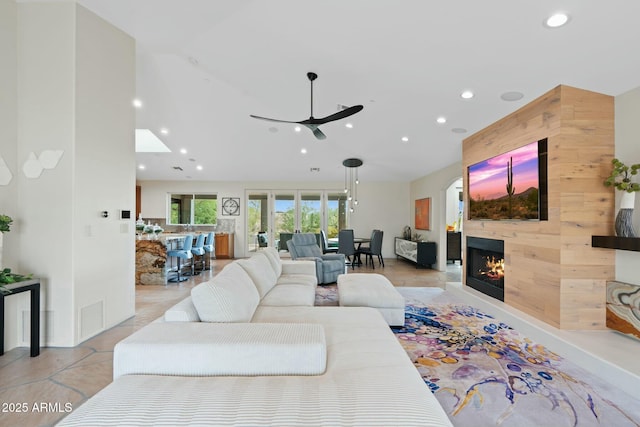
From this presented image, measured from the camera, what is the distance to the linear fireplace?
4.11 meters

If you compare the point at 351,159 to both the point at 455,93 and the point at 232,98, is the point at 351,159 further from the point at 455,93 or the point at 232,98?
the point at 455,93

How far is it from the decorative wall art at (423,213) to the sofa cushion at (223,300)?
6.16 meters

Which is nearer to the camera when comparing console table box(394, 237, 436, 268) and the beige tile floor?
the beige tile floor

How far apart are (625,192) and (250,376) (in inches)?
137

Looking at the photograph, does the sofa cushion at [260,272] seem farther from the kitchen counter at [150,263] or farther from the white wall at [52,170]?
the kitchen counter at [150,263]

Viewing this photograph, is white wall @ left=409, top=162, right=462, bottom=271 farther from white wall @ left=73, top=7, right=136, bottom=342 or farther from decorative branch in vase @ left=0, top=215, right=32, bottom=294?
decorative branch in vase @ left=0, top=215, right=32, bottom=294

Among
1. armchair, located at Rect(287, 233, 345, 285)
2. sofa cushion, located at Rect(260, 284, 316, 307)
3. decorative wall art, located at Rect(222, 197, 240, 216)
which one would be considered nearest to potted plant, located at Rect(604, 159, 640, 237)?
sofa cushion, located at Rect(260, 284, 316, 307)

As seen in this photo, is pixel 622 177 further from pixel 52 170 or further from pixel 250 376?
pixel 52 170

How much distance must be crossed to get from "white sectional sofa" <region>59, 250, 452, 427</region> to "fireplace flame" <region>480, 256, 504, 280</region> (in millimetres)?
2689

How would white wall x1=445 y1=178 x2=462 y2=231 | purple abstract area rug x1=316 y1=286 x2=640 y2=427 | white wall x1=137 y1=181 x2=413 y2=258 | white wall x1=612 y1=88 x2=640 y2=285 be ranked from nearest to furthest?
purple abstract area rug x1=316 y1=286 x2=640 y2=427, white wall x1=612 y1=88 x2=640 y2=285, white wall x1=445 y1=178 x2=462 y2=231, white wall x1=137 y1=181 x2=413 y2=258

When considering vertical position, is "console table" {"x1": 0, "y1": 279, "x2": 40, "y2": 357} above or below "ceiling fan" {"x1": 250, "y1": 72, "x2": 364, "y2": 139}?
below

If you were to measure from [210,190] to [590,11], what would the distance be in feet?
29.7

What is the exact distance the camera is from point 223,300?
2.08 meters

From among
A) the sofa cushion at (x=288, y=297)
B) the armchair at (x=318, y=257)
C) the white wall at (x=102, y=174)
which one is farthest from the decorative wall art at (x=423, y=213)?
the white wall at (x=102, y=174)
